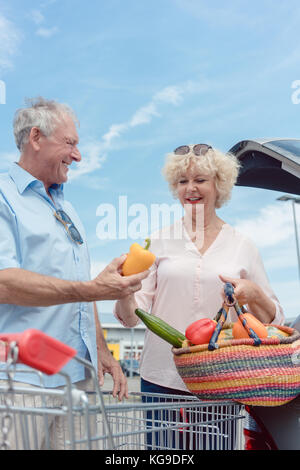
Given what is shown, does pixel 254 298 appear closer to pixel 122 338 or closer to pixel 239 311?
pixel 239 311

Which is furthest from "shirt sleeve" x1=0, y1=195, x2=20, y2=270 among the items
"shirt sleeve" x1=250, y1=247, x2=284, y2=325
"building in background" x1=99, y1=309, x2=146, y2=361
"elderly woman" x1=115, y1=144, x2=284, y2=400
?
"building in background" x1=99, y1=309, x2=146, y2=361

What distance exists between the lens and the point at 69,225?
2.75 m

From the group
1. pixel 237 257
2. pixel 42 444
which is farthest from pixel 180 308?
pixel 42 444

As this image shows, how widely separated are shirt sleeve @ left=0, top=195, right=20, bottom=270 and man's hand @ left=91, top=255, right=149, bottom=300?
36 cm

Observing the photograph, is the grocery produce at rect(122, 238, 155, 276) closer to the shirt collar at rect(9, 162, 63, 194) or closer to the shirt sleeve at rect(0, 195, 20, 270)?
the shirt sleeve at rect(0, 195, 20, 270)

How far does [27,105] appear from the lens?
2930 mm

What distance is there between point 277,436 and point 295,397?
23 centimetres

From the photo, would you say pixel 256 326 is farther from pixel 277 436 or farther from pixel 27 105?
pixel 27 105

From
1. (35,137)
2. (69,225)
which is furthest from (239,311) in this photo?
(35,137)

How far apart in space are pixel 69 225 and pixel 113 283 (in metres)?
0.56

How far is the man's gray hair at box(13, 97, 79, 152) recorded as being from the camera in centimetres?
277

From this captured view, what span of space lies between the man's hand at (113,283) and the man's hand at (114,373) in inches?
25.1

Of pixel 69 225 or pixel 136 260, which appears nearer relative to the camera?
pixel 136 260

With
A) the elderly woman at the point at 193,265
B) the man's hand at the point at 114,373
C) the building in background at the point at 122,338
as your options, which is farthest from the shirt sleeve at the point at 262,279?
the building in background at the point at 122,338
